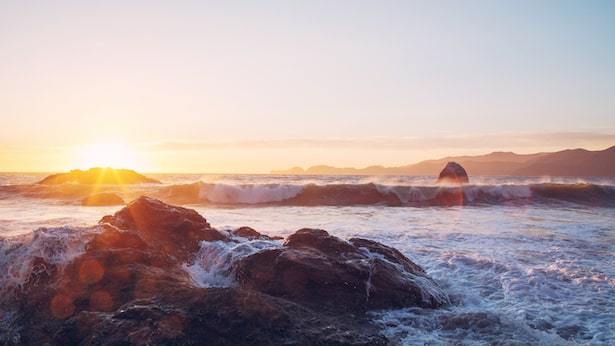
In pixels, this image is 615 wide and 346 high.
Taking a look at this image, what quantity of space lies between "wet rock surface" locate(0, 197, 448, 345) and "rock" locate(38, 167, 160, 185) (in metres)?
46.8

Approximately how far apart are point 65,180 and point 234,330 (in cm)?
5149

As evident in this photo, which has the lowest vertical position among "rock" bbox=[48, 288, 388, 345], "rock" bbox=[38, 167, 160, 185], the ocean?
the ocean

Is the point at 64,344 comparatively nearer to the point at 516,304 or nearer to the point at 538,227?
the point at 516,304

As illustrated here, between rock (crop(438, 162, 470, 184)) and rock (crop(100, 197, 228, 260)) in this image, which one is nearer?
rock (crop(100, 197, 228, 260))

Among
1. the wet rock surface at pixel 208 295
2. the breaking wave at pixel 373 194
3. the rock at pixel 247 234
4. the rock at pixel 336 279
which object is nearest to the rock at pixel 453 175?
the breaking wave at pixel 373 194

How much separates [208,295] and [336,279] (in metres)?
1.73

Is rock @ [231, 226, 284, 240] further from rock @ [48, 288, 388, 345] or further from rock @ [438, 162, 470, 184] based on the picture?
rock @ [438, 162, 470, 184]

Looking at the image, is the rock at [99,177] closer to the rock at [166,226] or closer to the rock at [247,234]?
the rock at [166,226]

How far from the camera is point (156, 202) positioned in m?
8.79

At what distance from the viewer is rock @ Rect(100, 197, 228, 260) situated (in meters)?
7.70

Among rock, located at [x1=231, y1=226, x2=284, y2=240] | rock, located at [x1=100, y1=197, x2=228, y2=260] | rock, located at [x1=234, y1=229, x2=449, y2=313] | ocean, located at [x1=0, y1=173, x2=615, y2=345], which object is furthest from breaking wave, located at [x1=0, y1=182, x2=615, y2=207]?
rock, located at [x1=234, y1=229, x2=449, y2=313]

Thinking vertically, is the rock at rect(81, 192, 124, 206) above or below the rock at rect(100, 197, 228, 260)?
below

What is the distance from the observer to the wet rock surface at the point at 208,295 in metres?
4.30

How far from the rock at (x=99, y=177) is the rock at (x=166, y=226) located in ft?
146
